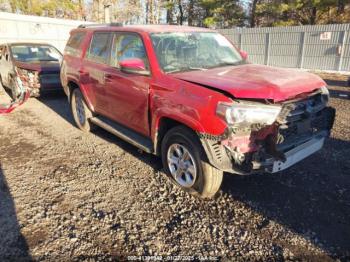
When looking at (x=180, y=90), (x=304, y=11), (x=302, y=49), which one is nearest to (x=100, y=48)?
(x=180, y=90)

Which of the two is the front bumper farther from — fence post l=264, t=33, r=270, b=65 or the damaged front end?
fence post l=264, t=33, r=270, b=65

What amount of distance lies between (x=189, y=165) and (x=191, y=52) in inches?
65.3

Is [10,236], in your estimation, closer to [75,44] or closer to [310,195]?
[310,195]

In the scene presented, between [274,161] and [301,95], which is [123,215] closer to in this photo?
[274,161]

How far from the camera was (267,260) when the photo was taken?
2.68m

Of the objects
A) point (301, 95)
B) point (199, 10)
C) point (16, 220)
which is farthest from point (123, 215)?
point (199, 10)

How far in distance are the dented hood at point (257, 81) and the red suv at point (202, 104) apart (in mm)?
11

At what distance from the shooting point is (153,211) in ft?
11.3

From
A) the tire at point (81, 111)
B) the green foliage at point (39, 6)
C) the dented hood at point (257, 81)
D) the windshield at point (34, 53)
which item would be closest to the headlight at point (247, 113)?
the dented hood at point (257, 81)

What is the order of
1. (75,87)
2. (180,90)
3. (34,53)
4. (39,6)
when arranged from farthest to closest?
1. (39,6)
2. (34,53)
3. (75,87)
4. (180,90)

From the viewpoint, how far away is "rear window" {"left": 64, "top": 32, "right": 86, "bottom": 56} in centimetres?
584

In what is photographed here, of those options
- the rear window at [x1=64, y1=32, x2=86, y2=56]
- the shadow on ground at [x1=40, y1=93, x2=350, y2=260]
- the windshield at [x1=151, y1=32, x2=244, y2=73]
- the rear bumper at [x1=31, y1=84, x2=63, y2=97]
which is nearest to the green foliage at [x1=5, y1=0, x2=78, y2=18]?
the rear bumper at [x1=31, y1=84, x2=63, y2=97]

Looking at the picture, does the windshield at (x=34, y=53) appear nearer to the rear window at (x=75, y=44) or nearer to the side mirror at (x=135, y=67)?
the rear window at (x=75, y=44)

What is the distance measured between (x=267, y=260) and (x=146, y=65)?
8.74 feet
